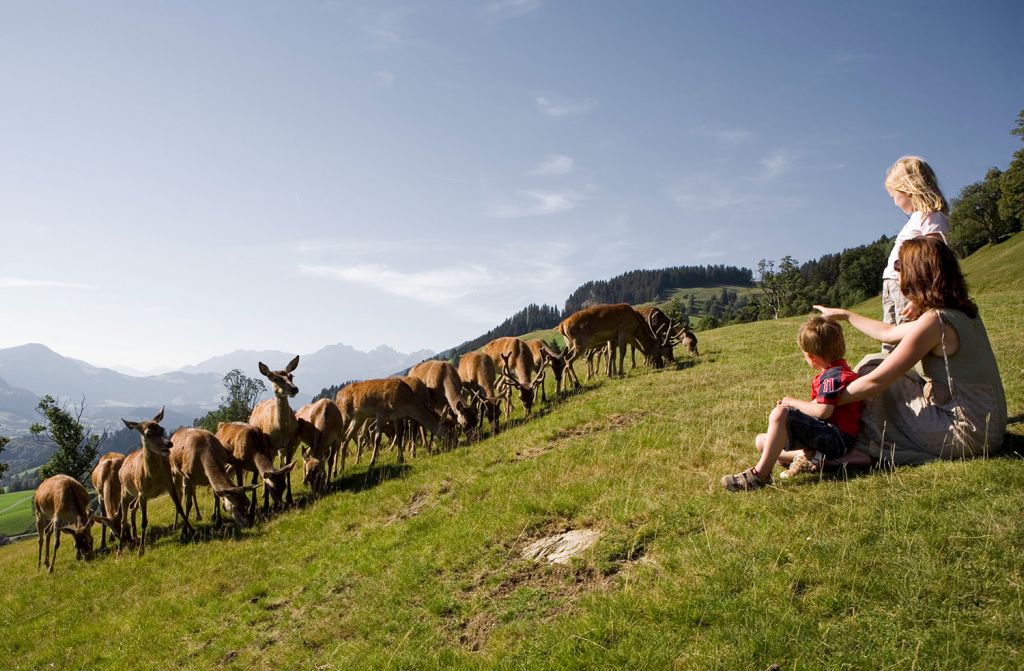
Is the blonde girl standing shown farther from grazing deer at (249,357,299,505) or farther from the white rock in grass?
grazing deer at (249,357,299,505)

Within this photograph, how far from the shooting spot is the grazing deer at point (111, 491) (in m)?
15.4

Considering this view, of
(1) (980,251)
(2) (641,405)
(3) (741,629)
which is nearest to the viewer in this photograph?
(3) (741,629)

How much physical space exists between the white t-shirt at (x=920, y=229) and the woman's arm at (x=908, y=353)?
1010mm

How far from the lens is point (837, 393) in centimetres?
572

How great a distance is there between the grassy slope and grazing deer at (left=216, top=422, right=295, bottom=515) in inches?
44.4

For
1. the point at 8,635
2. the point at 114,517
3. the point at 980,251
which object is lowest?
the point at 8,635

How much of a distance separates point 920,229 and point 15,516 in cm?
16290

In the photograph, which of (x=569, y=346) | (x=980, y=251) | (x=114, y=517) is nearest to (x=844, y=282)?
(x=980, y=251)

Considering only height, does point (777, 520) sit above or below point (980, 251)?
below

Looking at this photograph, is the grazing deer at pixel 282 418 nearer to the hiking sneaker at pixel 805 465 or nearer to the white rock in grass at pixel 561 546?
the white rock in grass at pixel 561 546

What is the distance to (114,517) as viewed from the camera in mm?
15906

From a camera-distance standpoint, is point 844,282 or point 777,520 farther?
point 844,282

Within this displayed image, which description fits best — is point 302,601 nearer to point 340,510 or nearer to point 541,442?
point 340,510

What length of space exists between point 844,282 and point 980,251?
20653mm
